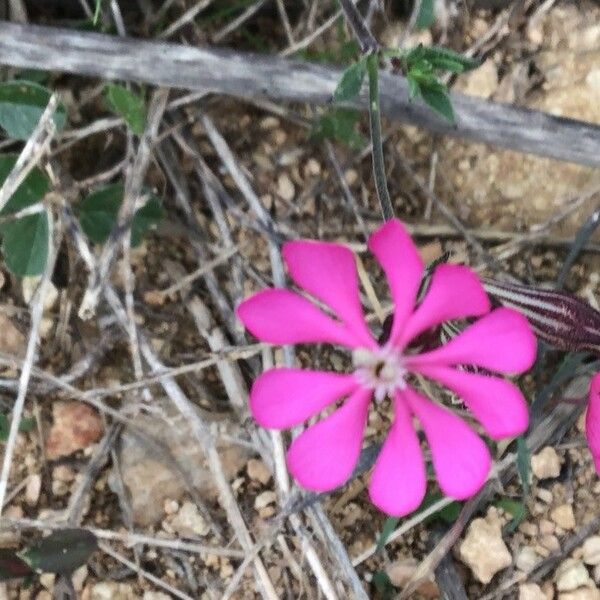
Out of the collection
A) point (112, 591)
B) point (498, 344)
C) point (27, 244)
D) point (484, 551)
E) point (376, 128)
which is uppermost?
point (376, 128)

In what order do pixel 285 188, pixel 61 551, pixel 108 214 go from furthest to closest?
pixel 285 188 → pixel 108 214 → pixel 61 551

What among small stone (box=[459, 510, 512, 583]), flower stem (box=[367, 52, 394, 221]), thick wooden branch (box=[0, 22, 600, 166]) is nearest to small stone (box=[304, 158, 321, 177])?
thick wooden branch (box=[0, 22, 600, 166])

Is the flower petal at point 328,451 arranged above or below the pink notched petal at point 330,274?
below

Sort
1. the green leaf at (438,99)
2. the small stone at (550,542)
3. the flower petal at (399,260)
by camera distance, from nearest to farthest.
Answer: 1. the flower petal at (399,260)
2. the green leaf at (438,99)
3. the small stone at (550,542)

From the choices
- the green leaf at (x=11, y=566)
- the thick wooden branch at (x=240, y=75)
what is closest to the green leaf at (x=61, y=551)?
the green leaf at (x=11, y=566)

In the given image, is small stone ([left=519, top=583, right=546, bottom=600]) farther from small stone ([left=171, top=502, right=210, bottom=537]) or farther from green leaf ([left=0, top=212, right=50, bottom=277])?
green leaf ([left=0, top=212, right=50, bottom=277])

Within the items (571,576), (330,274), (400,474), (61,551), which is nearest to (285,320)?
(330,274)

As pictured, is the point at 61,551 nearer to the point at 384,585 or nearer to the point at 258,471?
the point at 258,471

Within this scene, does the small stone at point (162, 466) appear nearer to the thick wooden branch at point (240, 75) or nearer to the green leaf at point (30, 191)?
the green leaf at point (30, 191)
